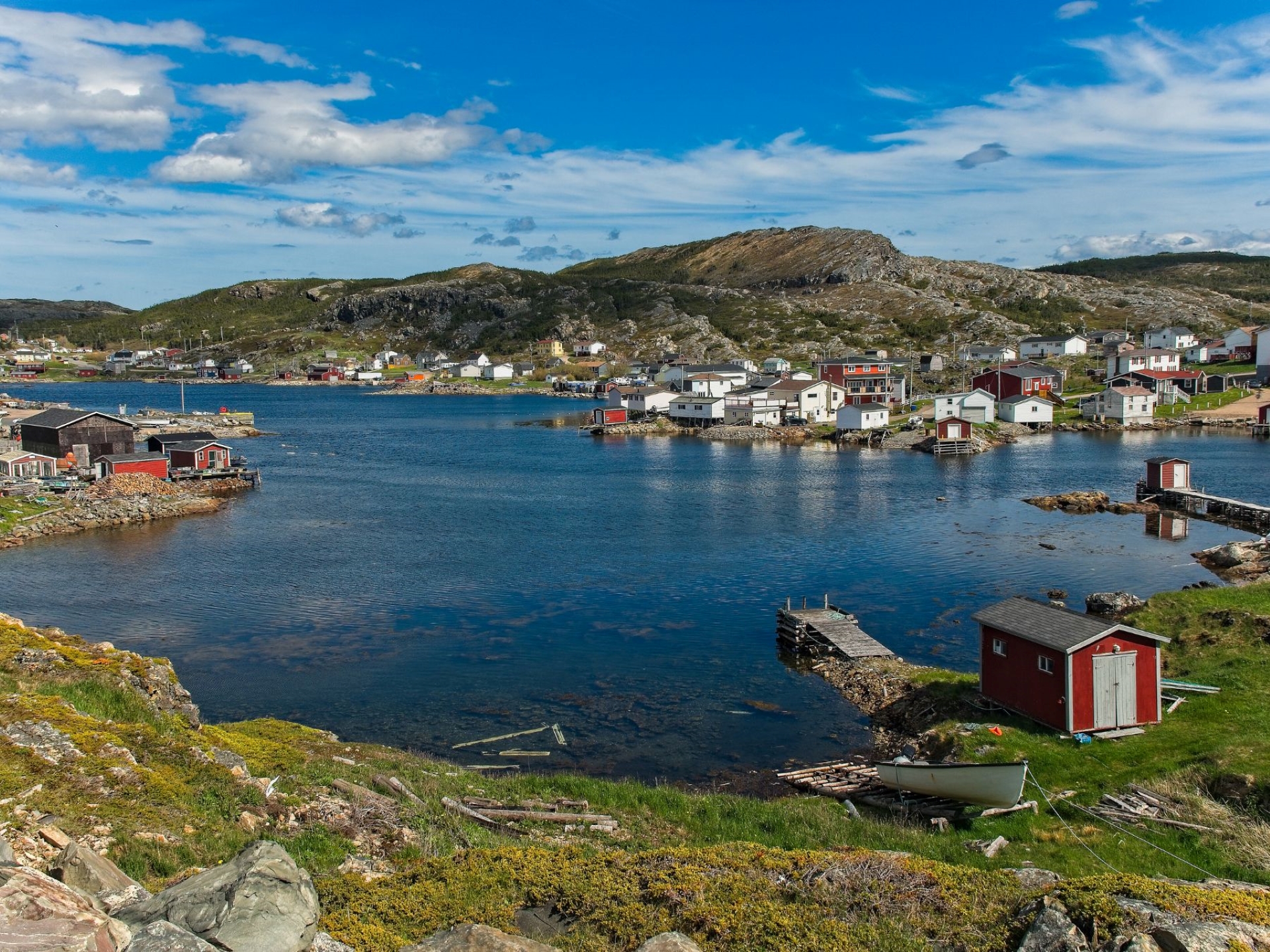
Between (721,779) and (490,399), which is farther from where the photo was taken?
(490,399)

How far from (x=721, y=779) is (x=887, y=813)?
4.14m

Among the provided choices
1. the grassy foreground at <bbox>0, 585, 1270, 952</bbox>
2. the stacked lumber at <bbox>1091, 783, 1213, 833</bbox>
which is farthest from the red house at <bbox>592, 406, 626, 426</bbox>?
the stacked lumber at <bbox>1091, 783, 1213, 833</bbox>

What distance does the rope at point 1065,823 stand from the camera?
13266 mm

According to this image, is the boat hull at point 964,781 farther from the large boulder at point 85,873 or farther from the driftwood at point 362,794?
the large boulder at point 85,873

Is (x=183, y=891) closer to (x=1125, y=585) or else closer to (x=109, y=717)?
(x=109, y=717)

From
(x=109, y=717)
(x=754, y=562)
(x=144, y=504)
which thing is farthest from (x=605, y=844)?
(x=144, y=504)

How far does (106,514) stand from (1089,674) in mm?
48787

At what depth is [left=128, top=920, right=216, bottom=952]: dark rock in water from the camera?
7.25 m

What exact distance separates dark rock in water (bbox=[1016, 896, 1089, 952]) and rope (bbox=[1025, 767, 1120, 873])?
15.2 feet

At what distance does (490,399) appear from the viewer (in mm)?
152375

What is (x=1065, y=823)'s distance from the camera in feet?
48.6

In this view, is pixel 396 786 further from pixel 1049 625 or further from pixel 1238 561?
pixel 1238 561

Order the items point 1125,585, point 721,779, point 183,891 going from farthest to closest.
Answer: point 1125,585, point 721,779, point 183,891

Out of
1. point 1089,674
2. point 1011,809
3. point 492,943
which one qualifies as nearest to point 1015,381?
point 1089,674
